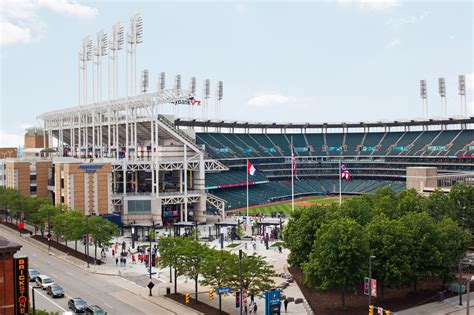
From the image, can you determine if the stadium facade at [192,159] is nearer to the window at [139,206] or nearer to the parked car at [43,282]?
the window at [139,206]

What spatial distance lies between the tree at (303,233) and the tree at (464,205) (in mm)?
18918

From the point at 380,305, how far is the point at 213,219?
58354mm

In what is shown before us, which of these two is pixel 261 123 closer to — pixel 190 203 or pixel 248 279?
pixel 190 203

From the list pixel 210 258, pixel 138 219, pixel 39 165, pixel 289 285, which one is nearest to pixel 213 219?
pixel 138 219

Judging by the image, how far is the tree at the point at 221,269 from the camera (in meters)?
41.6

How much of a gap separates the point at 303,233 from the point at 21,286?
27.9m

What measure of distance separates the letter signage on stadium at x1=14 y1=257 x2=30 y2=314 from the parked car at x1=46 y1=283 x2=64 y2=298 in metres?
17.5

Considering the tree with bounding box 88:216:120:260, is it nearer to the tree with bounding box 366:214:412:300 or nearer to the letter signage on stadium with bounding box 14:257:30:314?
the letter signage on stadium with bounding box 14:257:30:314

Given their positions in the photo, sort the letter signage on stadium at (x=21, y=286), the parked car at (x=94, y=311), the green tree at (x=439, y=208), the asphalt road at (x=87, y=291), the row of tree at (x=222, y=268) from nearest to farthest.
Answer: the letter signage on stadium at (x=21, y=286)
the parked car at (x=94, y=311)
the row of tree at (x=222, y=268)
the asphalt road at (x=87, y=291)
the green tree at (x=439, y=208)

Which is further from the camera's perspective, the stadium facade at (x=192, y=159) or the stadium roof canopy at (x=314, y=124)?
the stadium roof canopy at (x=314, y=124)

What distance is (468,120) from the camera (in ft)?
436

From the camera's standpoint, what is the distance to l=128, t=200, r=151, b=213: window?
91.2 meters

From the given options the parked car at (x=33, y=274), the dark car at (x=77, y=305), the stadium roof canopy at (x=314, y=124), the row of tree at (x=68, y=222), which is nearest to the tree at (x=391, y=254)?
the dark car at (x=77, y=305)

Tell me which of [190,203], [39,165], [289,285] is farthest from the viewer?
[39,165]
